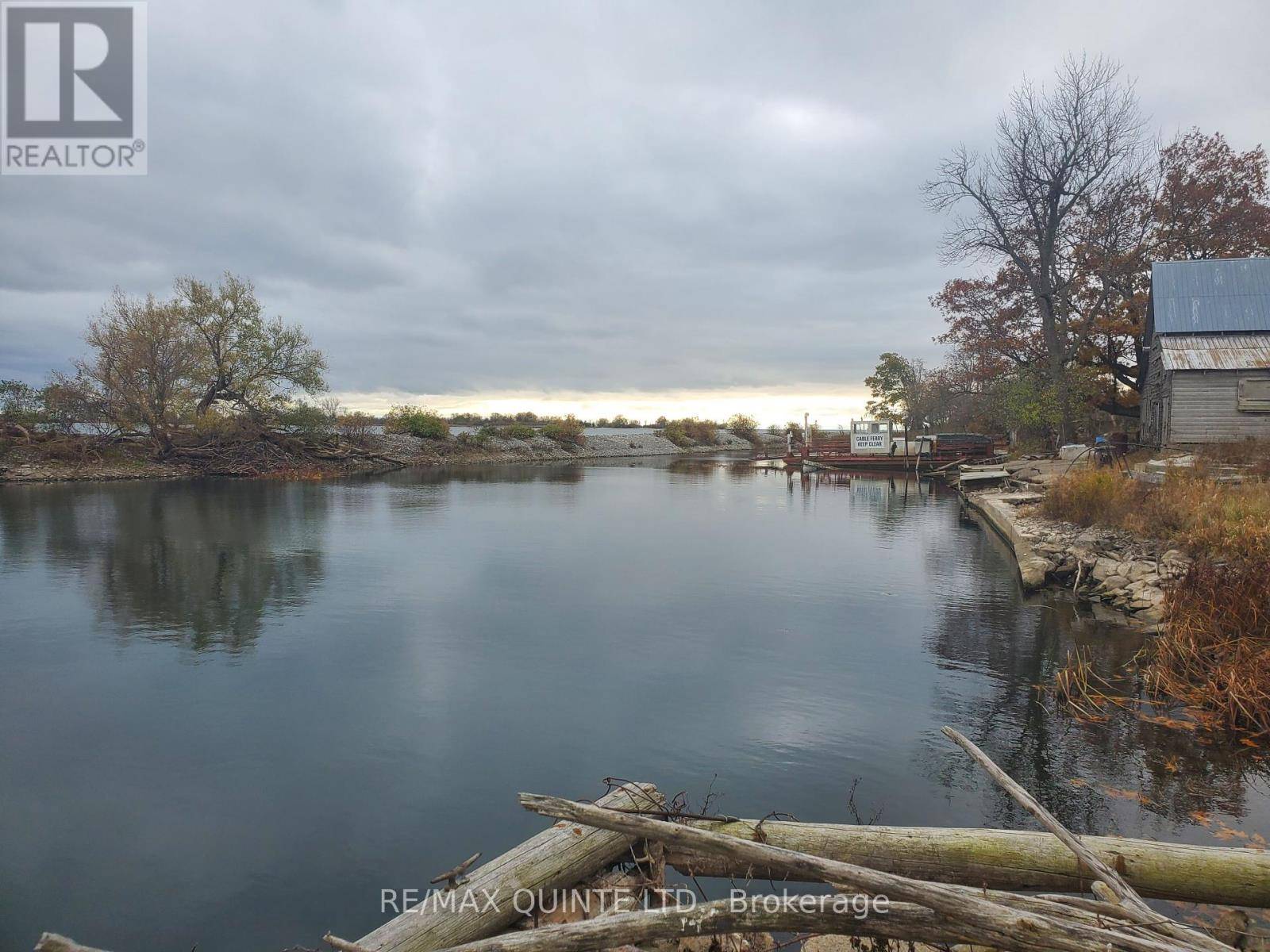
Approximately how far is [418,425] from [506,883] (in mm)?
52916

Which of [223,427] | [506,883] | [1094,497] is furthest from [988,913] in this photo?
[223,427]

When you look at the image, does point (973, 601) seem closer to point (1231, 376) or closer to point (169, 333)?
point (1231, 376)

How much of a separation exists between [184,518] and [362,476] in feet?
58.8

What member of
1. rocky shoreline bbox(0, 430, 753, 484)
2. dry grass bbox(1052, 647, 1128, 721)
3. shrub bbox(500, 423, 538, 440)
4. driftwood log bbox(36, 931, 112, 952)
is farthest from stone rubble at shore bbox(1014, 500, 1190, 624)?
shrub bbox(500, 423, 538, 440)

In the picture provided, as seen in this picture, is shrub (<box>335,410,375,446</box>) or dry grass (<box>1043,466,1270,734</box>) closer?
dry grass (<box>1043,466,1270,734</box>)

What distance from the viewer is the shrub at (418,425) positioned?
54.2 meters

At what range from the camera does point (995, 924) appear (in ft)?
9.44

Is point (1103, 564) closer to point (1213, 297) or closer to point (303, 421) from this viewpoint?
point (1213, 297)

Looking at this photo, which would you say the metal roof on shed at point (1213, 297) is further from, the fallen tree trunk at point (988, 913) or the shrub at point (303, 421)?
the shrub at point (303, 421)

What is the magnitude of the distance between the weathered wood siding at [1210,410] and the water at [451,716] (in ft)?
39.5

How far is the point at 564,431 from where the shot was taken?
216ft

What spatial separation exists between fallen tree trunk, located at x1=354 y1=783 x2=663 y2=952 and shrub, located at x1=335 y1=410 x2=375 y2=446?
43.6 m

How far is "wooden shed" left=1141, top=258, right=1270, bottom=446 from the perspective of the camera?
22.2 metres

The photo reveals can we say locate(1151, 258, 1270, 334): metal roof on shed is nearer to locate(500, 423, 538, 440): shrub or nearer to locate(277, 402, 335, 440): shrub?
locate(277, 402, 335, 440): shrub
